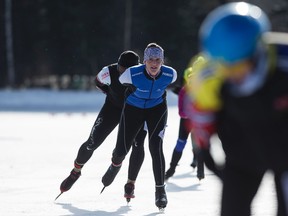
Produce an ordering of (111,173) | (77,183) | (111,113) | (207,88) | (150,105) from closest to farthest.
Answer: (207,88) < (150,105) < (111,113) < (111,173) < (77,183)

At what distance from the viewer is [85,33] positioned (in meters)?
29.9

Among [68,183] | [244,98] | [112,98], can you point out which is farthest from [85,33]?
[244,98]

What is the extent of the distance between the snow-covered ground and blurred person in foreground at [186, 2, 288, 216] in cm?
113

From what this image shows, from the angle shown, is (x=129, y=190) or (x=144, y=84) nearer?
(x=144, y=84)

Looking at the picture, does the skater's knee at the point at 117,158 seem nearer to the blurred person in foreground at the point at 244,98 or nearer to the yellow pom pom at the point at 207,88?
the blurred person in foreground at the point at 244,98

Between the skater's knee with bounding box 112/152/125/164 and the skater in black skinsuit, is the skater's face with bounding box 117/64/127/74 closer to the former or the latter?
the skater in black skinsuit

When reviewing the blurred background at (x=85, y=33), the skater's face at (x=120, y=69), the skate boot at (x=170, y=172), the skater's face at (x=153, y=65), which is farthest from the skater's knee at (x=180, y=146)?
the blurred background at (x=85, y=33)

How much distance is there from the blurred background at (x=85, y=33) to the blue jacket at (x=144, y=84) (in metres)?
23.2

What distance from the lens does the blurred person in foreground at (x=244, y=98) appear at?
278 centimetres

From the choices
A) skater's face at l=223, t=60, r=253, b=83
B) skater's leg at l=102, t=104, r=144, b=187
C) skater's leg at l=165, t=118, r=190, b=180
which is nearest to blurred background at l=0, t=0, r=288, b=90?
skater's leg at l=165, t=118, r=190, b=180

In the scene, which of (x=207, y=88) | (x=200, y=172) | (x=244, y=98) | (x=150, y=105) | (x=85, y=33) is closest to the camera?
(x=244, y=98)

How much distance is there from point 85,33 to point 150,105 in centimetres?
2400

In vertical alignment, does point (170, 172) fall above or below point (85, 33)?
above

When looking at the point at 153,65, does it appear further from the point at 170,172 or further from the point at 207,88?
the point at 207,88
